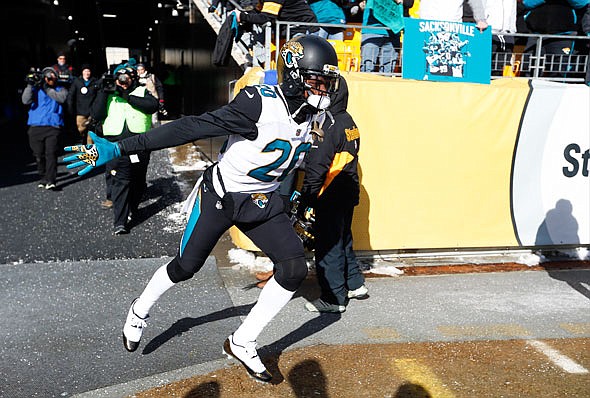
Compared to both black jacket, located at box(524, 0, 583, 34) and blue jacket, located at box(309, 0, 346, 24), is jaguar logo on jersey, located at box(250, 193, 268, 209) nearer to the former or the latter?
blue jacket, located at box(309, 0, 346, 24)

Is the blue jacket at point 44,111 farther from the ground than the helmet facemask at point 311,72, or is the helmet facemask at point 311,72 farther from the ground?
the helmet facemask at point 311,72

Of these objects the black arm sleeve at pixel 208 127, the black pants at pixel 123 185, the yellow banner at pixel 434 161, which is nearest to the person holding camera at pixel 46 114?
the black pants at pixel 123 185

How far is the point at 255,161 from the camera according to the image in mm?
3566

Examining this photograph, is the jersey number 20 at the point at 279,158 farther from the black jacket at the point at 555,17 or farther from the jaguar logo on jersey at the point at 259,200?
the black jacket at the point at 555,17

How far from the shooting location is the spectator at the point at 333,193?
4.77 m

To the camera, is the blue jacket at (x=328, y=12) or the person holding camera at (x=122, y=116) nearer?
the person holding camera at (x=122, y=116)

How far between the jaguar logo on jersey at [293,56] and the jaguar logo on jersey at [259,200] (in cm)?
79

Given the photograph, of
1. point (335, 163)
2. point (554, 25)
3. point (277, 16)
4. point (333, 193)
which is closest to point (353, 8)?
point (277, 16)

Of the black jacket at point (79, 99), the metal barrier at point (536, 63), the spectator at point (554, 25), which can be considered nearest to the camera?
the metal barrier at point (536, 63)

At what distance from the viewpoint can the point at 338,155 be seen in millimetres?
4852

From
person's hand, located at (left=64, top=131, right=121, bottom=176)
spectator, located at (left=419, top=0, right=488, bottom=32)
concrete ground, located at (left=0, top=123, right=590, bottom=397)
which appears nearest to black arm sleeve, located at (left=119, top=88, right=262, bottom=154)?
person's hand, located at (left=64, top=131, right=121, bottom=176)

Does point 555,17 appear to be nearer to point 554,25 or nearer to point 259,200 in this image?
point 554,25

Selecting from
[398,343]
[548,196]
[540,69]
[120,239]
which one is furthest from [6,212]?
[540,69]

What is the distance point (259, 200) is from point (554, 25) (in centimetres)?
583
